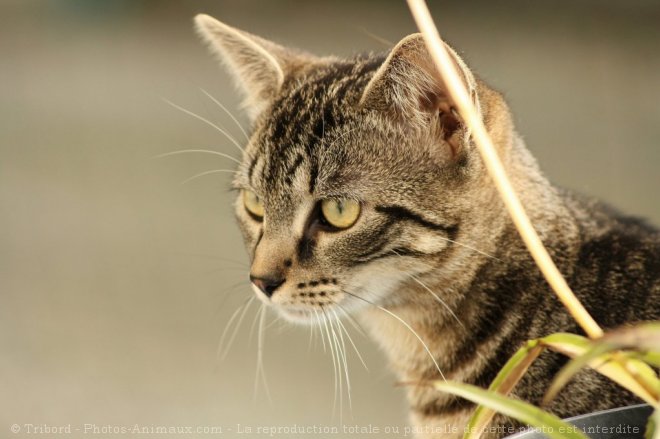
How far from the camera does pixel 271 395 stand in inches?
73.3

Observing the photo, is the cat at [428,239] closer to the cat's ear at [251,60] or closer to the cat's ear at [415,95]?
the cat's ear at [415,95]

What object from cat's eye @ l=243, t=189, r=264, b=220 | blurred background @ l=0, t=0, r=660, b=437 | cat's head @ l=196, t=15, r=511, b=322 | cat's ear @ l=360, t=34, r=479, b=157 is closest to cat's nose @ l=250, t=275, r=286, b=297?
cat's head @ l=196, t=15, r=511, b=322

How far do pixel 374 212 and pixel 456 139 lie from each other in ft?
0.45

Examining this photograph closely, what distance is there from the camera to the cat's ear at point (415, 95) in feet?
2.82

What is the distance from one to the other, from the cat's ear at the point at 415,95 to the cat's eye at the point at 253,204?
0.21 metres

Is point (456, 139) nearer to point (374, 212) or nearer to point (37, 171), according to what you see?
point (374, 212)

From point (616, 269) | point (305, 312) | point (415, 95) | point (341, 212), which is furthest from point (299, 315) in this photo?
point (616, 269)

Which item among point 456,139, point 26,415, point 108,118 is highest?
point 456,139

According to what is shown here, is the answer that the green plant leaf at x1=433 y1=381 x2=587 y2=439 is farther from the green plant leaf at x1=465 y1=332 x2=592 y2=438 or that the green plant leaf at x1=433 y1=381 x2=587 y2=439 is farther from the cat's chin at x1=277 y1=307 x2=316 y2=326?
the cat's chin at x1=277 y1=307 x2=316 y2=326

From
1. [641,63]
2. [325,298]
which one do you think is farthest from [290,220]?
[641,63]

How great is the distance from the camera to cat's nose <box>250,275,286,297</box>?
3.09 feet

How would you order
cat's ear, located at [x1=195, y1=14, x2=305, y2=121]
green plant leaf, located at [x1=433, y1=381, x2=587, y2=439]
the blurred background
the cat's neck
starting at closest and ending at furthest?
1. green plant leaf, located at [x1=433, y1=381, x2=587, y2=439]
2. the cat's neck
3. cat's ear, located at [x1=195, y1=14, x2=305, y2=121]
4. the blurred background

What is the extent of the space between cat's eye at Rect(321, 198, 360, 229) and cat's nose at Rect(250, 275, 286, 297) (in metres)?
0.10

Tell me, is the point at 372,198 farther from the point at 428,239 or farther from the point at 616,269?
the point at 616,269
